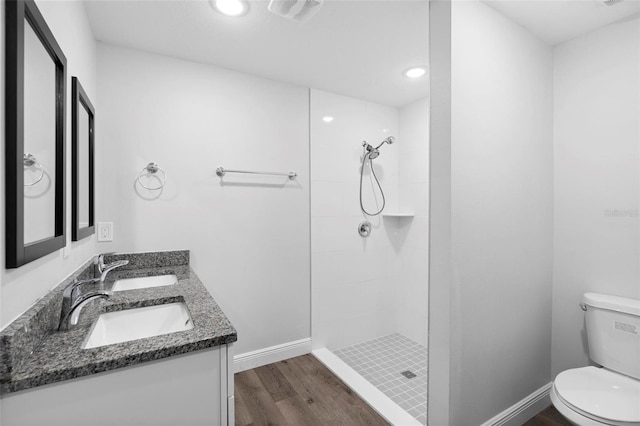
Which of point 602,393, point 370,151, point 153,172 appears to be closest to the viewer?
point 602,393

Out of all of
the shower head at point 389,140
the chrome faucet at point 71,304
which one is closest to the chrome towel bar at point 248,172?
the shower head at point 389,140

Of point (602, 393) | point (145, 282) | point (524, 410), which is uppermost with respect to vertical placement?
point (145, 282)

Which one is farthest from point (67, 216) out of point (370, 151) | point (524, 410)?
point (524, 410)

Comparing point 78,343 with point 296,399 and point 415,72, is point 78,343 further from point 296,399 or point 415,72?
point 415,72

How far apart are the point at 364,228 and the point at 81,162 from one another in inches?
84.7

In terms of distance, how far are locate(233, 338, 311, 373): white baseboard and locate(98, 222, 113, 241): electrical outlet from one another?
47.8 inches

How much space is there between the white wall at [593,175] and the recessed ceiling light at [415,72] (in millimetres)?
822

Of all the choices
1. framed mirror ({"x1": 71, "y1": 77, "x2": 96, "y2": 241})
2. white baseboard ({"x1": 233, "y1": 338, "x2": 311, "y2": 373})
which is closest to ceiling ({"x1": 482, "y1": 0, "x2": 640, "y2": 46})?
framed mirror ({"x1": 71, "y1": 77, "x2": 96, "y2": 241})

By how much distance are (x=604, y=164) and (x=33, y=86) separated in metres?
2.65

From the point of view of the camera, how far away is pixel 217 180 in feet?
7.33

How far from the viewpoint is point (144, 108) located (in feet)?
6.59

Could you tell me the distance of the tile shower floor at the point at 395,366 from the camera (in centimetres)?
201

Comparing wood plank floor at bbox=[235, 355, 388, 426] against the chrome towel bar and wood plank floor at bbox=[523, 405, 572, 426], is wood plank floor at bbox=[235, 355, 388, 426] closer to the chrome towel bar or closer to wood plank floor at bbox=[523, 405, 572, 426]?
wood plank floor at bbox=[523, 405, 572, 426]

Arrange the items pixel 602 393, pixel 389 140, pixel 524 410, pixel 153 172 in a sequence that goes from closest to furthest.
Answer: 1. pixel 602 393
2. pixel 524 410
3. pixel 153 172
4. pixel 389 140
